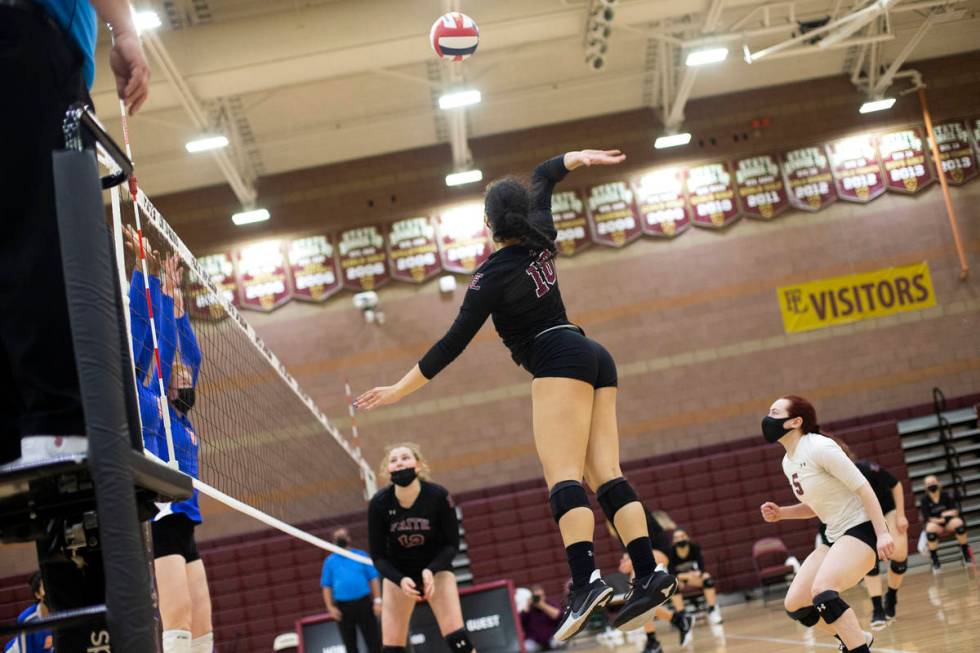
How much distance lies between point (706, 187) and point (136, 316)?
669 inches

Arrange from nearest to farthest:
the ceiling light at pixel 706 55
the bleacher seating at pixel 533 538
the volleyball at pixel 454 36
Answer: the volleyball at pixel 454 36 → the ceiling light at pixel 706 55 → the bleacher seating at pixel 533 538

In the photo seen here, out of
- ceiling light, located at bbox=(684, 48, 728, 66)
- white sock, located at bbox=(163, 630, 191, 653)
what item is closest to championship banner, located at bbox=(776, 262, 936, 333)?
ceiling light, located at bbox=(684, 48, 728, 66)

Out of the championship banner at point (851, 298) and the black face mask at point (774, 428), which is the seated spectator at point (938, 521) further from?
the black face mask at point (774, 428)

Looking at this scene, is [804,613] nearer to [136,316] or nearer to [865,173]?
[136,316]

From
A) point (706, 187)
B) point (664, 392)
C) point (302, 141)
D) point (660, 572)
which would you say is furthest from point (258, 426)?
point (660, 572)

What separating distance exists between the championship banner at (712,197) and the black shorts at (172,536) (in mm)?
16203

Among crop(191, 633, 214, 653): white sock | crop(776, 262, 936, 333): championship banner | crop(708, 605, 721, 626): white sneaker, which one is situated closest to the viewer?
crop(191, 633, 214, 653): white sock

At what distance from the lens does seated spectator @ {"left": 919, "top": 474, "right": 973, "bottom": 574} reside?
15749mm

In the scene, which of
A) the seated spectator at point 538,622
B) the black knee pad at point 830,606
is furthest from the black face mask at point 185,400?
the seated spectator at point 538,622

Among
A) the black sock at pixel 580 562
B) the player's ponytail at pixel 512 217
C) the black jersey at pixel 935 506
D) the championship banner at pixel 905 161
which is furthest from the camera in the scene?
the championship banner at pixel 905 161

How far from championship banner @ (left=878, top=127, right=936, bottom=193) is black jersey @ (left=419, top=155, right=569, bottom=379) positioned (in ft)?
58.2

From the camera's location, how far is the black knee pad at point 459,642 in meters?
7.79

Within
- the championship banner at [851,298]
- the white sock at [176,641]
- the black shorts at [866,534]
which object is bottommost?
the black shorts at [866,534]

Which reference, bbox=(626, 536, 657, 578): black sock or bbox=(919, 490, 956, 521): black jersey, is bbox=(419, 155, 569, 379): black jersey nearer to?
bbox=(626, 536, 657, 578): black sock
